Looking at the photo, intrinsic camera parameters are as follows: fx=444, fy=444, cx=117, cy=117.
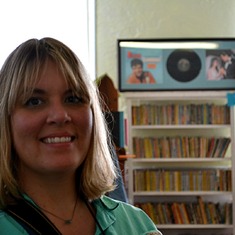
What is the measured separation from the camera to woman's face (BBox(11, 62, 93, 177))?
3.31 ft

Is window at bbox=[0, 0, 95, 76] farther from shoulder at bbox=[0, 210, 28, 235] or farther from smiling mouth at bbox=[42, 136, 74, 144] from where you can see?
shoulder at bbox=[0, 210, 28, 235]

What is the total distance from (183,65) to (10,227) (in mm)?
3483

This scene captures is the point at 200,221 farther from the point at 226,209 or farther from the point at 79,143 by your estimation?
the point at 79,143

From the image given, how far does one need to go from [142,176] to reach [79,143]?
10.5ft

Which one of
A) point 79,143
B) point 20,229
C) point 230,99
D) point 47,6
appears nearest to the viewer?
point 20,229

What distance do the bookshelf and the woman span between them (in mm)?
3037

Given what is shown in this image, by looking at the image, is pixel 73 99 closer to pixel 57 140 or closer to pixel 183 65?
pixel 57 140

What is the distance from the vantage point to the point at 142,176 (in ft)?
13.8

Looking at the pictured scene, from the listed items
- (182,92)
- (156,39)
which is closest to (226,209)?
(182,92)

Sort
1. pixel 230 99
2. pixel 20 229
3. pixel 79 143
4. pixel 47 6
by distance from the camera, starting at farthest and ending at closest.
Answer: pixel 230 99, pixel 47 6, pixel 79 143, pixel 20 229

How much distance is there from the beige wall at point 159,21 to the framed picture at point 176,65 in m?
0.22

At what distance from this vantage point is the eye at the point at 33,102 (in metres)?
1.01

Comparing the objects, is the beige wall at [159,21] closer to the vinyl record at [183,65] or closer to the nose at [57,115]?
Result: the vinyl record at [183,65]

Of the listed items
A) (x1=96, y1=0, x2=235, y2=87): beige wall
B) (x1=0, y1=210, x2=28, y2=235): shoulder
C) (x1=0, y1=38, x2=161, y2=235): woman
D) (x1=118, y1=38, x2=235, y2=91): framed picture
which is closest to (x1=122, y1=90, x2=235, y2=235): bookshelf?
(x1=118, y1=38, x2=235, y2=91): framed picture
